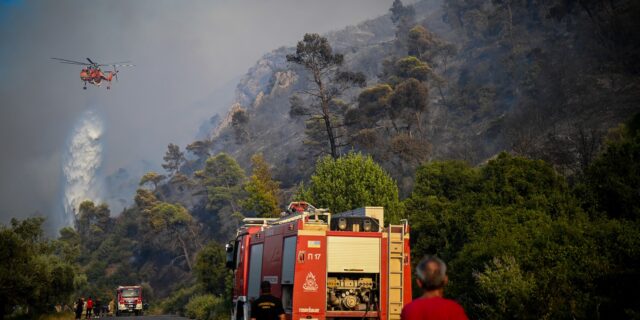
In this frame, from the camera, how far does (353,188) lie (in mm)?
42625

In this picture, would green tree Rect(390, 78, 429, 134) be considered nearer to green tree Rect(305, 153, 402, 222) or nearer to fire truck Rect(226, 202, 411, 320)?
green tree Rect(305, 153, 402, 222)

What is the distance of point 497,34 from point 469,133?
1479 inches

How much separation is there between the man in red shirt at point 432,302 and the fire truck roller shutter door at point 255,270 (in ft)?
46.6

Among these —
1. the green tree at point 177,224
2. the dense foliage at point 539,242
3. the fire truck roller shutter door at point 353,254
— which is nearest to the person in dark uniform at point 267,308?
the fire truck roller shutter door at point 353,254

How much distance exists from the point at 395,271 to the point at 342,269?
51.2 inches

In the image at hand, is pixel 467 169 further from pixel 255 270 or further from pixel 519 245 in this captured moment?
pixel 255 270

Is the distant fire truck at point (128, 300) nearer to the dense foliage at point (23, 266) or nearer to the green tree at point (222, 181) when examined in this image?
the dense foliage at point (23, 266)

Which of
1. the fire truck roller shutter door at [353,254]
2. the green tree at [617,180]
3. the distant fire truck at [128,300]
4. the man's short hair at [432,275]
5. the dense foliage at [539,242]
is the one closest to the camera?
the man's short hair at [432,275]

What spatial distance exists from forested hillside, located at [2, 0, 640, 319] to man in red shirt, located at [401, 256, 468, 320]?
9.21 metres

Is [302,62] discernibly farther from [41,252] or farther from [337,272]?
[337,272]

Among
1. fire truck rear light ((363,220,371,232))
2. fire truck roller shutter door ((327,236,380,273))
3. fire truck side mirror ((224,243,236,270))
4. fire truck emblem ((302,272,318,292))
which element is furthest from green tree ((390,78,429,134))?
fire truck emblem ((302,272,318,292))

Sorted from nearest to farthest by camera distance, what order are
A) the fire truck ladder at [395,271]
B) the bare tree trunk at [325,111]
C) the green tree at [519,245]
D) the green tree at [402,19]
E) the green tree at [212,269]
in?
the fire truck ladder at [395,271]
the green tree at [519,245]
the green tree at [212,269]
the bare tree trunk at [325,111]
the green tree at [402,19]

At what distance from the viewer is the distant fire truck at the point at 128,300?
6159 centimetres

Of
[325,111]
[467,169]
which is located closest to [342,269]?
[467,169]
